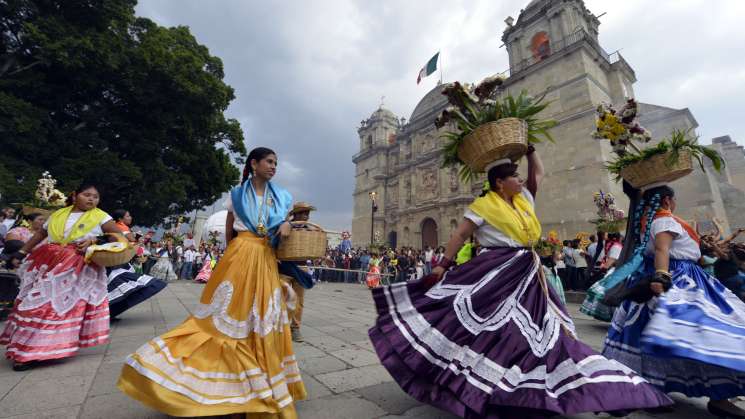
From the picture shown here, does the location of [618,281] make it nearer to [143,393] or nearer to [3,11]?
[143,393]

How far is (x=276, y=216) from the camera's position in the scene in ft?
7.92

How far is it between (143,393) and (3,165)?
13667 millimetres

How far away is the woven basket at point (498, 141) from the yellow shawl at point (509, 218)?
31cm

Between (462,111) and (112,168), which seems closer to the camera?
(462,111)

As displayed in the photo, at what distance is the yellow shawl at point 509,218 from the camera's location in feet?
7.54

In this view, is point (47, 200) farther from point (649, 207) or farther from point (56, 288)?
point (649, 207)

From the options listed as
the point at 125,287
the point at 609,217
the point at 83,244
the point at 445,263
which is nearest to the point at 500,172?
the point at 445,263

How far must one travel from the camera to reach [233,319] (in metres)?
2.03

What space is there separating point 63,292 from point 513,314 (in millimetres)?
4355

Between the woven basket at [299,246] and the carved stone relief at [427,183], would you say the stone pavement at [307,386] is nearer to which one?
the woven basket at [299,246]

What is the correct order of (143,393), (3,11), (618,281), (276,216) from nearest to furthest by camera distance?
1. (143,393)
2. (276,216)
3. (618,281)
4. (3,11)

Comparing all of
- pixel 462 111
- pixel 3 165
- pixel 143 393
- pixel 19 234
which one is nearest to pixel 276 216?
pixel 143 393

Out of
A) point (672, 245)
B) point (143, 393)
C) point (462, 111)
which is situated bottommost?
point (143, 393)

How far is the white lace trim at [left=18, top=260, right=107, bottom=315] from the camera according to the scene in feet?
10.7
